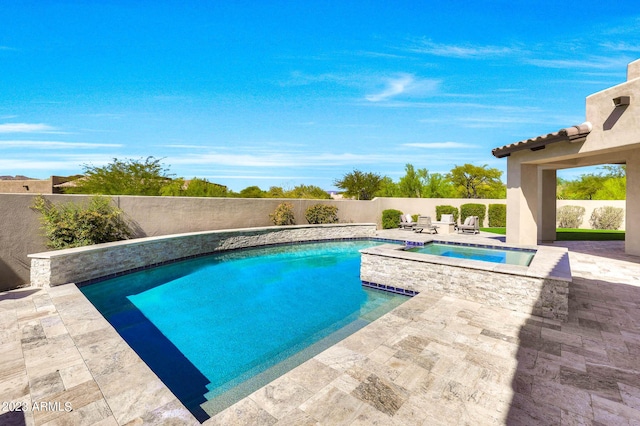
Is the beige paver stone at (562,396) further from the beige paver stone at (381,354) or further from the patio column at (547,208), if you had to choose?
the patio column at (547,208)

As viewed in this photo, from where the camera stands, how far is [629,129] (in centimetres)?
709

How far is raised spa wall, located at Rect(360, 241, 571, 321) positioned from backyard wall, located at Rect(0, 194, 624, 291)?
28.7 feet

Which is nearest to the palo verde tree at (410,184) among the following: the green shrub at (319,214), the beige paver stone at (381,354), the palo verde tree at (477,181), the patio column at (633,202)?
the palo verde tree at (477,181)

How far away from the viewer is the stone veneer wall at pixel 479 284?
5.20m

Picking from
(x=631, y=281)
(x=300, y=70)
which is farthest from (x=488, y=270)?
(x=300, y=70)

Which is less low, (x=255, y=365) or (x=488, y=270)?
(x=488, y=270)

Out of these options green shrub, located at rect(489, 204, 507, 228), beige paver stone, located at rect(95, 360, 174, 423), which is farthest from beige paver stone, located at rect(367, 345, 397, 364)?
green shrub, located at rect(489, 204, 507, 228)

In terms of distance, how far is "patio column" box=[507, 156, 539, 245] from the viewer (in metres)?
10.1

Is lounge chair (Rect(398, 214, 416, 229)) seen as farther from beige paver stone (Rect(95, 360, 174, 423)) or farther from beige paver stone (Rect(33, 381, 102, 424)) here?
beige paver stone (Rect(33, 381, 102, 424))

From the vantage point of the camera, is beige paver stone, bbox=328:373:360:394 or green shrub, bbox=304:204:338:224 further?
green shrub, bbox=304:204:338:224

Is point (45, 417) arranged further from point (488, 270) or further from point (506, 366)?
point (488, 270)

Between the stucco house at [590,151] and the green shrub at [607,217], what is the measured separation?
1102cm

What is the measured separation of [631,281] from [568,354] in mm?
4930

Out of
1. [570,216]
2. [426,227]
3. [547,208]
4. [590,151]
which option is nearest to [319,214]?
[426,227]
